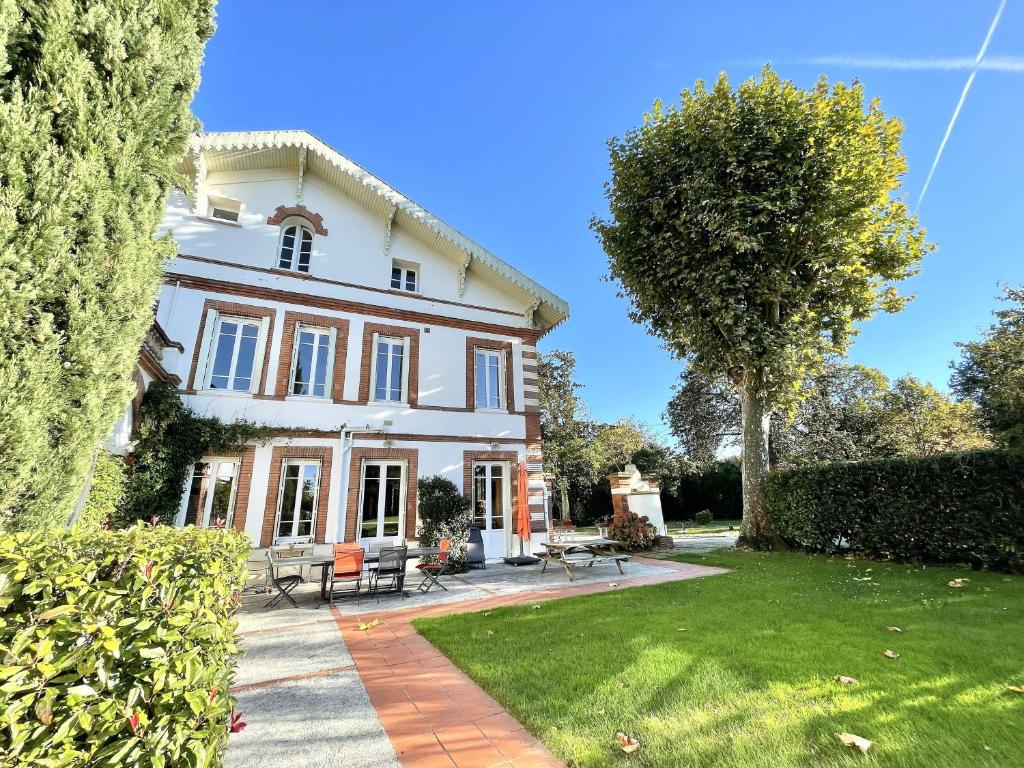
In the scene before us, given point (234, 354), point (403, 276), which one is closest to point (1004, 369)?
point (403, 276)

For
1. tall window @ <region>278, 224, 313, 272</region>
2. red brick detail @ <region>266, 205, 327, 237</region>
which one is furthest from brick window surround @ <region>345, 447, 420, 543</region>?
red brick detail @ <region>266, 205, 327, 237</region>

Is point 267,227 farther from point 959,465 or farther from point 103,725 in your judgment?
point 959,465

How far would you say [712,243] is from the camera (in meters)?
10.8

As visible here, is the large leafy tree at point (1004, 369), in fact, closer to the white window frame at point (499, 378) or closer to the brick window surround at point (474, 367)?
the brick window surround at point (474, 367)

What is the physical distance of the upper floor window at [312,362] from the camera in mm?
11094

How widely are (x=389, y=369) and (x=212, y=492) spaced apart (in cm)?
503

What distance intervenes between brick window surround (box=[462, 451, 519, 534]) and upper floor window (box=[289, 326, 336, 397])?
4.19 m

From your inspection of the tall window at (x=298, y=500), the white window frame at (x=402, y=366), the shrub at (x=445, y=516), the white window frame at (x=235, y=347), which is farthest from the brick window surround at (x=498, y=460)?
the white window frame at (x=235, y=347)

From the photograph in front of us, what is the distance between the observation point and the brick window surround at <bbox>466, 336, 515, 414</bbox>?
41.3 ft

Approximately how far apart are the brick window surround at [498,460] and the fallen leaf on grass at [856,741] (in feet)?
31.1

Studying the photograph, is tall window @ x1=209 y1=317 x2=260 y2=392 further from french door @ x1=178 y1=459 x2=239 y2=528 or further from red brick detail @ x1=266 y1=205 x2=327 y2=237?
red brick detail @ x1=266 y1=205 x2=327 y2=237

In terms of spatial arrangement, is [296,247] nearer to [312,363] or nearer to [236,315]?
[236,315]

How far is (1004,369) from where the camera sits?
44.9 ft

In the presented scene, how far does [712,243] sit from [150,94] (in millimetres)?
10894
